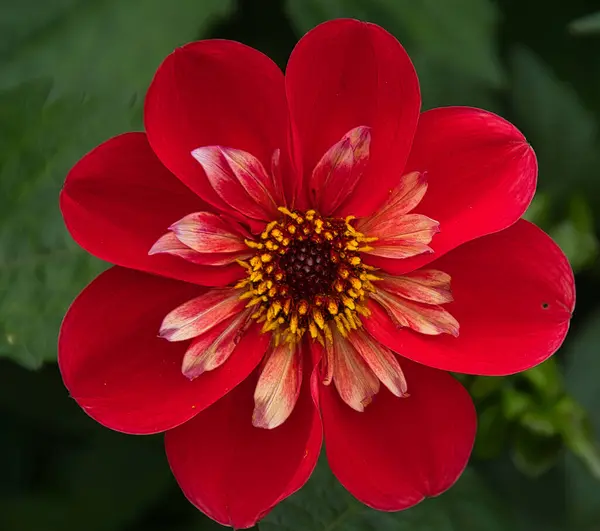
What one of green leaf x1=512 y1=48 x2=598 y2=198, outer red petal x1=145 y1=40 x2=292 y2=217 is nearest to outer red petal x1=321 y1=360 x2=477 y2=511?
outer red petal x1=145 y1=40 x2=292 y2=217

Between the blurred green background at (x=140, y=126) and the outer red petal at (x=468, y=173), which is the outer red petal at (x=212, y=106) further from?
the blurred green background at (x=140, y=126)

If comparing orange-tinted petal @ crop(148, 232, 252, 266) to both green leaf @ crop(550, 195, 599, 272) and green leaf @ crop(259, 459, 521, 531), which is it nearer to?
green leaf @ crop(259, 459, 521, 531)

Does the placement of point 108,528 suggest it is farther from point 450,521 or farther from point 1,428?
point 450,521

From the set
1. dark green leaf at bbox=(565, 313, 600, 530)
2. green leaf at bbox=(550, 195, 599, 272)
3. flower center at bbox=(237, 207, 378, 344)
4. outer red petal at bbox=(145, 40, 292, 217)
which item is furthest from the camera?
dark green leaf at bbox=(565, 313, 600, 530)

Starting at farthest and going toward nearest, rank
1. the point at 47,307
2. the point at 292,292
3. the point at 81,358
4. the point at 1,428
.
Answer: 1. the point at 1,428
2. the point at 47,307
3. the point at 292,292
4. the point at 81,358

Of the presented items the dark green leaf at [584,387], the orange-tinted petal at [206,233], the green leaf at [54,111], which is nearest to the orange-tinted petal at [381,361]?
the orange-tinted petal at [206,233]

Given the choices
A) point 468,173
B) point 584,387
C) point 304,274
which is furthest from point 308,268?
point 584,387

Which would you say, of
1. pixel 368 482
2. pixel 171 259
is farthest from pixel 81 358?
pixel 368 482
